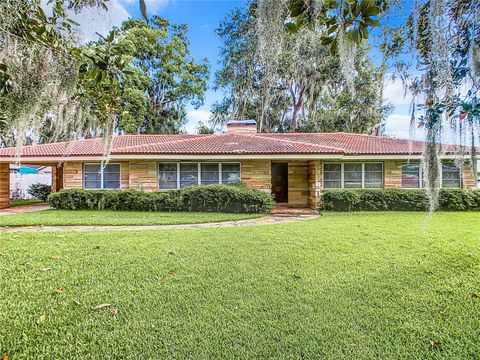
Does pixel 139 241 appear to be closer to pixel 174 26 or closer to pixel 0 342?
pixel 0 342

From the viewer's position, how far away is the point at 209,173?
481 inches

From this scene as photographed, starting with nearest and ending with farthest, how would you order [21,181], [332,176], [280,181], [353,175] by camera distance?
1. [353,175]
2. [332,176]
3. [280,181]
4. [21,181]

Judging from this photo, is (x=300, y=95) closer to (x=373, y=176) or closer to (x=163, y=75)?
(x=373, y=176)

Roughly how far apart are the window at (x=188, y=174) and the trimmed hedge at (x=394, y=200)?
5.46 metres

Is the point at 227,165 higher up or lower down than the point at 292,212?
higher up

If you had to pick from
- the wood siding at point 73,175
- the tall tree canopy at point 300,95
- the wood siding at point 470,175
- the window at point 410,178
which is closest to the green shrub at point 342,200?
the window at point 410,178

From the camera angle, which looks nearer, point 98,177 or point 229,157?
point 229,157

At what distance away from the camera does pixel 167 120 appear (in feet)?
75.9

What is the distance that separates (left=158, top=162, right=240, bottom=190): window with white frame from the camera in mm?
12109

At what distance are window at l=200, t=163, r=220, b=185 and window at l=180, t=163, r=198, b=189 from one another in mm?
301

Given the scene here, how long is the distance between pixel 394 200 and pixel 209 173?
24.7ft

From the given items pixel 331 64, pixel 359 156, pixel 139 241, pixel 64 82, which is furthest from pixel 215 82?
pixel 64 82

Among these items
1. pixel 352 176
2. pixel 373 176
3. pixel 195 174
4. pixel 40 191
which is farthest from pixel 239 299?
pixel 40 191

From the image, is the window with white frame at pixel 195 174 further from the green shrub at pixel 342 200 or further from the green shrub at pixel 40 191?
the green shrub at pixel 40 191
